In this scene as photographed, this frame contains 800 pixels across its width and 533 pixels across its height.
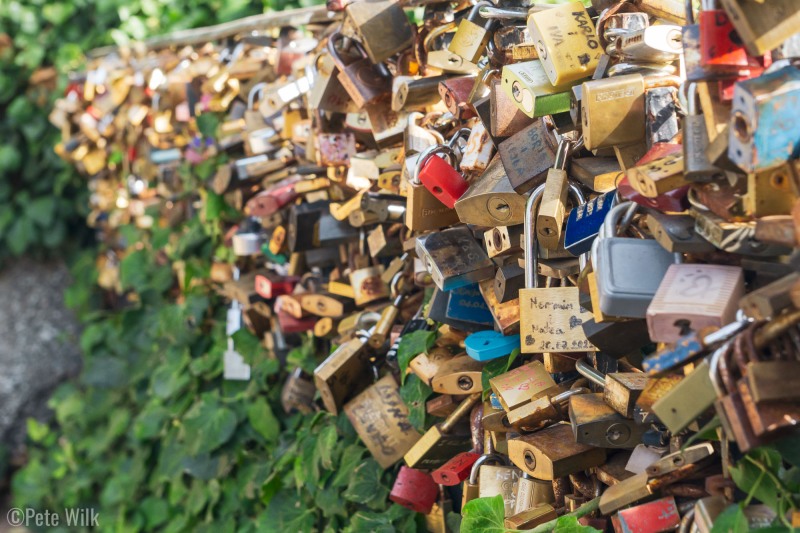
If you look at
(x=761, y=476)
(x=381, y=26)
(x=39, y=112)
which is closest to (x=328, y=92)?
(x=381, y=26)

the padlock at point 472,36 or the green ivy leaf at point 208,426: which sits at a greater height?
the padlock at point 472,36

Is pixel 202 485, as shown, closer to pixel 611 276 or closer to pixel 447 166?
pixel 447 166

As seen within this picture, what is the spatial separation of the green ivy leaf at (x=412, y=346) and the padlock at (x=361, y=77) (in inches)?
25.6

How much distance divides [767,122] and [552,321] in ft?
1.88

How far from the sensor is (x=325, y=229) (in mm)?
2496

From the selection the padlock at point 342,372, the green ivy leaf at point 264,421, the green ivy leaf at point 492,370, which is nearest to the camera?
the green ivy leaf at point 492,370

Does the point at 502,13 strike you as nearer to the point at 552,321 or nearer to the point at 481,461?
the point at 552,321

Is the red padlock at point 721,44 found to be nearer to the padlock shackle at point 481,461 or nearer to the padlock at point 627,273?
the padlock at point 627,273

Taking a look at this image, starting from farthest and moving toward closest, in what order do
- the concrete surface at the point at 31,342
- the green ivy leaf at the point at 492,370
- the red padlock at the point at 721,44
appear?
the concrete surface at the point at 31,342
the green ivy leaf at the point at 492,370
the red padlock at the point at 721,44

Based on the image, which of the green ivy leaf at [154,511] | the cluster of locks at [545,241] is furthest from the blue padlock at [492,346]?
the green ivy leaf at [154,511]

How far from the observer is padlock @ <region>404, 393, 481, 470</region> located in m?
1.90

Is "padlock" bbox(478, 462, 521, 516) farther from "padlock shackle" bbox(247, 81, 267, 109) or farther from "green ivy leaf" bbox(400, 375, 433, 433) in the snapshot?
"padlock shackle" bbox(247, 81, 267, 109)

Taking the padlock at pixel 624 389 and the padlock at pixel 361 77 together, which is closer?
the padlock at pixel 624 389

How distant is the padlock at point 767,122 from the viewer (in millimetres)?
1062
